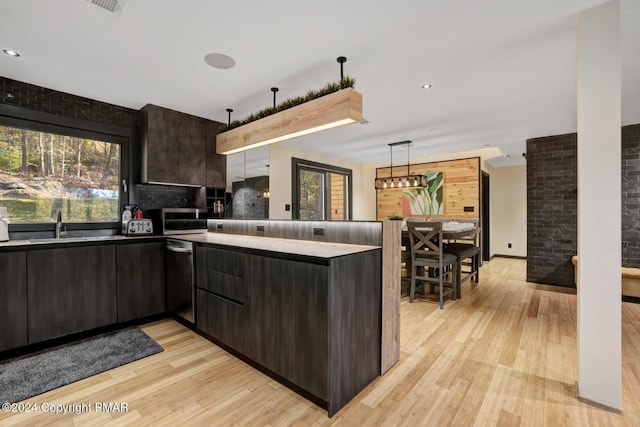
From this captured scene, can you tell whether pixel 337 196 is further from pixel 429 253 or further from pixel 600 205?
pixel 600 205

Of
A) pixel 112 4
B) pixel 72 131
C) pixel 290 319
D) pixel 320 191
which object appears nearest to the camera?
pixel 112 4

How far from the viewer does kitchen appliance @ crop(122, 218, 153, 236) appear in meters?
3.34

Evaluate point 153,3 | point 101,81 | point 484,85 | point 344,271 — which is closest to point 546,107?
point 484,85

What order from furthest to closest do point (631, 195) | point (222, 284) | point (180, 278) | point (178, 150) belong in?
point (631, 195), point (178, 150), point (180, 278), point (222, 284)

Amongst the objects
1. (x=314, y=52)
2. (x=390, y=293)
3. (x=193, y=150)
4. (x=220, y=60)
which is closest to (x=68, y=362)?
(x=193, y=150)

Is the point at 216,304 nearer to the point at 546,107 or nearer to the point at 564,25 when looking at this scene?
the point at 564,25

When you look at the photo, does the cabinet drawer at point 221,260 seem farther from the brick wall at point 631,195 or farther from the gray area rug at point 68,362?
the brick wall at point 631,195

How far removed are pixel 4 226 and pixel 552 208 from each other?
6.96 m

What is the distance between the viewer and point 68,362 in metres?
2.36

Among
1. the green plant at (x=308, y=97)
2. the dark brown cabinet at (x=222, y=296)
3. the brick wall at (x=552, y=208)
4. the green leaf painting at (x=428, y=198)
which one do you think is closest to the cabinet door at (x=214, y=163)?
the green plant at (x=308, y=97)

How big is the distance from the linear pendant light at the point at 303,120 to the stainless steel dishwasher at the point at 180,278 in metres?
1.30

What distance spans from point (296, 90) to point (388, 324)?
239cm

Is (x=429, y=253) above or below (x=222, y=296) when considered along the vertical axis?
above

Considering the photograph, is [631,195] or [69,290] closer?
[69,290]
